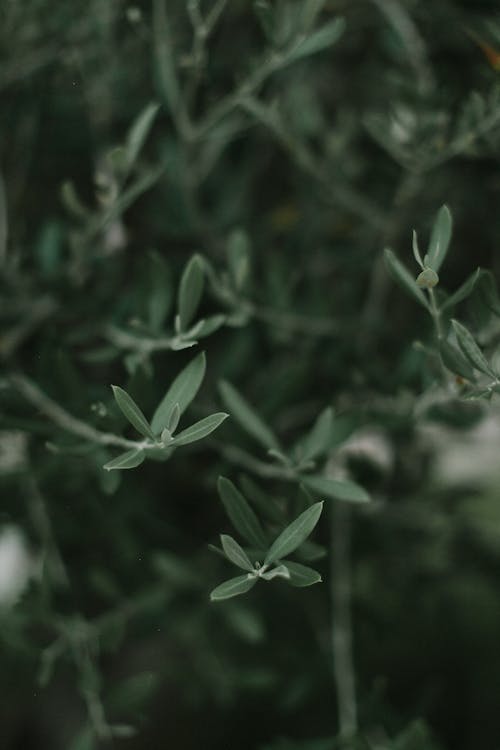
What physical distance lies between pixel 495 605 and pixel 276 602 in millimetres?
381

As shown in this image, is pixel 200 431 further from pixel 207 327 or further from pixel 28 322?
pixel 28 322

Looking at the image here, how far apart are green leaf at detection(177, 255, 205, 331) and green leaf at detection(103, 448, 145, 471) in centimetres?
8

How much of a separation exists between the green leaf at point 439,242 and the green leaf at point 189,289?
0.39 ft

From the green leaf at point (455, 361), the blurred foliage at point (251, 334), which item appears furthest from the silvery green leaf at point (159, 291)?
the green leaf at point (455, 361)

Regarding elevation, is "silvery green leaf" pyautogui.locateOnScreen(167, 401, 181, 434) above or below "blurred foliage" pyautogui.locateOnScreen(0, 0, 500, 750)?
above

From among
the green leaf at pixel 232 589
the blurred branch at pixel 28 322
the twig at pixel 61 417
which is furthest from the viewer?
the blurred branch at pixel 28 322

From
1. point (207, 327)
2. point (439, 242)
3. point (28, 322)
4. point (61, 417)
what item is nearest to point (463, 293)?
point (439, 242)

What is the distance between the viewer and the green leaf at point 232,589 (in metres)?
0.36

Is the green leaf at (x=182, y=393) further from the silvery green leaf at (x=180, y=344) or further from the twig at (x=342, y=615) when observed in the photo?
the twig at (x=342, y=615)

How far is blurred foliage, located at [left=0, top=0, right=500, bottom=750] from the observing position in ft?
1.81

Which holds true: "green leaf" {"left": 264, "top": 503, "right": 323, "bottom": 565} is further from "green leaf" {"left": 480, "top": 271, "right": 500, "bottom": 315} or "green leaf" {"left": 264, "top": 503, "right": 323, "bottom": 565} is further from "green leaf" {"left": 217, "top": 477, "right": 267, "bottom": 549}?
"green leaf" {"left": 480, "top": 271, "right": 500, "bottom": 315}

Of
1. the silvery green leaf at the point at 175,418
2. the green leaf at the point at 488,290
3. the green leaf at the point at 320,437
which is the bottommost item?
the green leaf at the point at 320,437

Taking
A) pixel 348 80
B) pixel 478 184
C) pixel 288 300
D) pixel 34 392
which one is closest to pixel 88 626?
pixel 34 392

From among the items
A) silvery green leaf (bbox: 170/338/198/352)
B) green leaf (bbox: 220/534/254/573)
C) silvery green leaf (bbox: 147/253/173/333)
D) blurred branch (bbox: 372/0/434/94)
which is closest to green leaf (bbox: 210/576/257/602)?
green leaf (bbox: 220/534/254/573)
